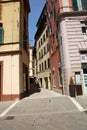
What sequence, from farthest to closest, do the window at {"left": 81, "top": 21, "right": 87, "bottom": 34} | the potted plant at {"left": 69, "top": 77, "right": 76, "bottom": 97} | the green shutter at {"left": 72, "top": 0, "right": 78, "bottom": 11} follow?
the green shutter at {"left": 72, "top": 0, "right": 78, "bottom": 11} < the window at {"left": 81, "top": 21, "right": 87, "bottom": 34} < the potted plant at {"left": 69, "top": 77, "right": 76, "bottom": 97}

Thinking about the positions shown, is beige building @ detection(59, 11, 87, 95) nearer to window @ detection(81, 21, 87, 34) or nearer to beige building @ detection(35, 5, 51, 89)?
window @ detection(81, 21, 87, 34)

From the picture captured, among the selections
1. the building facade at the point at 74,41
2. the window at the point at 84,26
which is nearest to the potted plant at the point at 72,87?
the building facade at the point at 74,41

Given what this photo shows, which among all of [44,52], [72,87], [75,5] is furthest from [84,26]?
[44,52]

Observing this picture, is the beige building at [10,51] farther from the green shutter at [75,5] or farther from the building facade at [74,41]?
the green shutter at [75,5]

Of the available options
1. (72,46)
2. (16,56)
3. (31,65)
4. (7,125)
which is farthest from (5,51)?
(31,65)

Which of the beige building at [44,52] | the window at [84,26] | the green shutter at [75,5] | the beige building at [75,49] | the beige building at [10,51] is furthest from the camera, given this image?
the beige building at [44,52]

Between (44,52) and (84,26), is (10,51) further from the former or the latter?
(44,52)

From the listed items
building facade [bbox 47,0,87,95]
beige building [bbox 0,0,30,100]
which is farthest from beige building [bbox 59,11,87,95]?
beige building [bbox 0,0,30,100]

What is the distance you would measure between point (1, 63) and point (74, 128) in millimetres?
10603

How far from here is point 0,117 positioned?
29.7 feet

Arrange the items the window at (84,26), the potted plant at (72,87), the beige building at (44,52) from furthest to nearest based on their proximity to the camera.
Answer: the beige building at (44,52) → the window at (84,26) → the potted plant at (72,87)

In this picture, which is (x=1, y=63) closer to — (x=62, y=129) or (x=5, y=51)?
(x=5, y=51)

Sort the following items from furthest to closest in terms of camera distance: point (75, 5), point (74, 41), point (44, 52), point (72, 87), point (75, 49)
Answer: point (44, 52), point (75, 5), point (74, 41), point (75, 49), point (72, 87)

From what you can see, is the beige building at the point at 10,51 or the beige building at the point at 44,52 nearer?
the beige building at the point at 10,51
